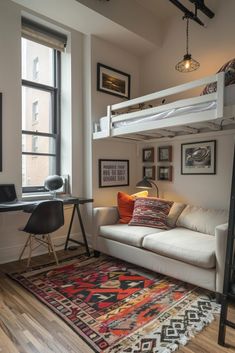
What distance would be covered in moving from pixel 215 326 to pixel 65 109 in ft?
10.4

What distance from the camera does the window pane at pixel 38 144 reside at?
3.37m

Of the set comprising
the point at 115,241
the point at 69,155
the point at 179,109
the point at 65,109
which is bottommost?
the point at 115,241

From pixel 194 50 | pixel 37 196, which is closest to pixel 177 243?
pixel 37 196

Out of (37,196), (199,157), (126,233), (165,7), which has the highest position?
(165,7)

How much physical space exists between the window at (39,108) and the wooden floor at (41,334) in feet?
5.63

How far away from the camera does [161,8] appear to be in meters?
3.58

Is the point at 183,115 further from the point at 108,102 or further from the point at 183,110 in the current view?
the point at 108,102

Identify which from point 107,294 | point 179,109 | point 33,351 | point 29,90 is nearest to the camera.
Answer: point 33,351

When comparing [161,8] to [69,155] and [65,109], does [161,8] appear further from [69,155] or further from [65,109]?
[69,155]

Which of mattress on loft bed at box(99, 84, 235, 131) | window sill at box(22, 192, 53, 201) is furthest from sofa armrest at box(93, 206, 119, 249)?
mattress on loft bed at box(99, 84, 235, 131)

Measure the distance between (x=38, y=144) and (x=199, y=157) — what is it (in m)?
2.27

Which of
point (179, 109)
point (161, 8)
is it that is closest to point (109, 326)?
point (179, 109)

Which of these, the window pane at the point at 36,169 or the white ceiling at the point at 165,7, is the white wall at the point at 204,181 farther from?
the white ceiling at the point at 165,7

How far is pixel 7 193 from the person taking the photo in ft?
9.59
